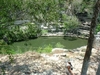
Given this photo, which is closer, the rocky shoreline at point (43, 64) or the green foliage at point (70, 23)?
the rocky shoreline at point (43, 64)

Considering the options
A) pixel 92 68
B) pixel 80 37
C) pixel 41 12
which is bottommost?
pixel 80 37

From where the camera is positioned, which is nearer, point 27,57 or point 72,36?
point 27,57

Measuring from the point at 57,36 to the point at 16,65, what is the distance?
24719 millimetres

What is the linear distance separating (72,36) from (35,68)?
25.6 metres

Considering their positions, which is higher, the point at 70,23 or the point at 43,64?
the point at 43,64

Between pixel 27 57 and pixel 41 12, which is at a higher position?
pixel 41 12

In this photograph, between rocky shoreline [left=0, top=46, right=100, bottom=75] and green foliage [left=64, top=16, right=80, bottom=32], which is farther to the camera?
green foliage [left=64, top=16, right=80, bottom=32]

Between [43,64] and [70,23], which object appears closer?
[43,64]

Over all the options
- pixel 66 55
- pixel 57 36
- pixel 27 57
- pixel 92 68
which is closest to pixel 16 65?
pixel 27 57

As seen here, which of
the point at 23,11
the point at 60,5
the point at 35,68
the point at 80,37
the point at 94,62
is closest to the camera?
the point at 23,11

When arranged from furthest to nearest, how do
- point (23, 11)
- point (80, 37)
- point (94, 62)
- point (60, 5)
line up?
point (80, 37) → point (94, 62) → point (60, 5) → point (23, 11)

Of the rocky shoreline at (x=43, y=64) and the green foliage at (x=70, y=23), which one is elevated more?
the rocky shoreline at (x=43, y=64)

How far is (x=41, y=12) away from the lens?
223 inches

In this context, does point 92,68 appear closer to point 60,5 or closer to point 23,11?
point 60,5
